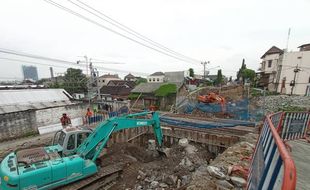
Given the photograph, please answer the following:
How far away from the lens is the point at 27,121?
14.0m

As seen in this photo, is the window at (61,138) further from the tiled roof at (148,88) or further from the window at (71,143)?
the tiled roof at (148,88)

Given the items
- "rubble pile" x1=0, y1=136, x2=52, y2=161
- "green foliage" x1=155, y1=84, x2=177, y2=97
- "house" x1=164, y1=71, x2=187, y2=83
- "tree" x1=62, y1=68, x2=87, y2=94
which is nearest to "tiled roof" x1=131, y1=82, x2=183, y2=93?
"green foliage" x1=155, y1=84, x2=177, y2=97

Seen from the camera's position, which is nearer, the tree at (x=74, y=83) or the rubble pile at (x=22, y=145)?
the rubble pile at (x=22, y=145)

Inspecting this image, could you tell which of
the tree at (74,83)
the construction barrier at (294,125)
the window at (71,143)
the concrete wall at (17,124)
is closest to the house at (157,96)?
the concrete wall at (17,124)

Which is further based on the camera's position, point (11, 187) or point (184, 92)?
point (184, 92)

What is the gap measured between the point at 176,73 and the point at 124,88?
35.8 ft

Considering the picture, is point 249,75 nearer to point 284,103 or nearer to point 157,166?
point 284,103

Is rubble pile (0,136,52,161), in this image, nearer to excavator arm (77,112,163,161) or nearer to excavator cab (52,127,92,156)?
excavator cab (52,127,92,156)

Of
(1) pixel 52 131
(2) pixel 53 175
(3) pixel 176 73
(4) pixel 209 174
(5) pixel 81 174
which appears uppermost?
(3) pixel 176 73

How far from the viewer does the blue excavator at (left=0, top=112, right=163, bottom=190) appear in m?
5.08

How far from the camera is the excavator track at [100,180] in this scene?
19.8 feet

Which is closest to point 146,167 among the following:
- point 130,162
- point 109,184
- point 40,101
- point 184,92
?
point 130,162

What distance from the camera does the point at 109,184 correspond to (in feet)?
23.4

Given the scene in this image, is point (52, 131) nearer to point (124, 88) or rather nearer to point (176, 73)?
point (124, 88)
